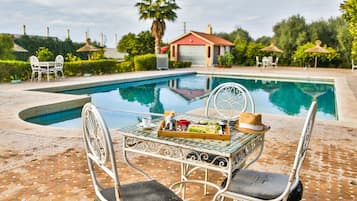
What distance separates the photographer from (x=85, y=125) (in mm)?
1775

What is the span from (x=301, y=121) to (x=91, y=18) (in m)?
21.9

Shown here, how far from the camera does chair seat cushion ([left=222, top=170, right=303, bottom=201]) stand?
73.0 inches

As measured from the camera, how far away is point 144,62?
18.2 meters

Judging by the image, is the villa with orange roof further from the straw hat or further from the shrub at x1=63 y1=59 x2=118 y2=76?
the straw hat

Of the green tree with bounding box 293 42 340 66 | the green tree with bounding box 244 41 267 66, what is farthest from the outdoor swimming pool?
the green tree with bounding box 244 41 267 66

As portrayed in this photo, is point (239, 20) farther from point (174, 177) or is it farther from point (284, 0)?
point (174, 177)

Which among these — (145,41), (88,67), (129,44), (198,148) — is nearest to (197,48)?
(145,41)

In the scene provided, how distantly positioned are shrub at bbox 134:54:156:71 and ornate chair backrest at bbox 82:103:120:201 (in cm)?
1642

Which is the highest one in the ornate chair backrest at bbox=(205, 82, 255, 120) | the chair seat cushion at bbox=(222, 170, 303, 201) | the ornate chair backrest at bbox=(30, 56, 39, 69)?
the ornate chair backrest at bbox=(30, 56, 39, 69)

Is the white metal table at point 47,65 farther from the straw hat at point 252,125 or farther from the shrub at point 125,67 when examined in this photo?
the straw hat at point 252,125

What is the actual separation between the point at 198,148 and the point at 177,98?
891 cm

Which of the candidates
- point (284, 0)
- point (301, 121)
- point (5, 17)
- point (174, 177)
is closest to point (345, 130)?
point (301, 121)

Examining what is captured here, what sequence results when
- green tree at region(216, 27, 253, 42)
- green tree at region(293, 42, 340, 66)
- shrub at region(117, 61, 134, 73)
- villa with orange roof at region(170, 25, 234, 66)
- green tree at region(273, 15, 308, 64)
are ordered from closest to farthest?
shrub at region(117, 61, 134, 73) < green tree at region(293, 42, 340, 66) < green tree at region(273, 15, 308, 64) < villa with orange roof at region(170, 25, 234, 66) < green tree at region(216, 27, 253, 42)

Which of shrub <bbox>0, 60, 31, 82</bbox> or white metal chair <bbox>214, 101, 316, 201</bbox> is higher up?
shrub <bbox>0, 60, 31, 82</bbox>
